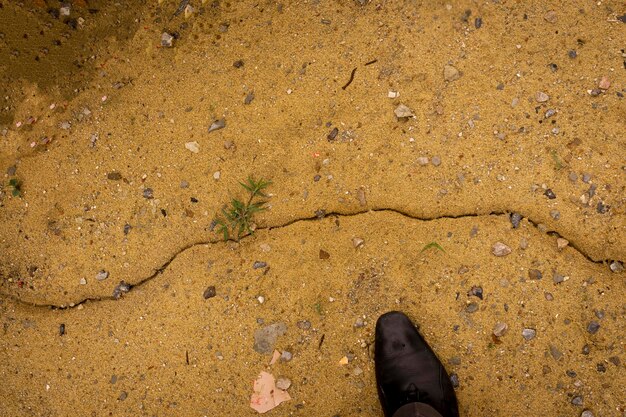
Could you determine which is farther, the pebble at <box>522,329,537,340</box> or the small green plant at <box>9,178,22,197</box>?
the small green plant at <box>9,178,22,197</box>

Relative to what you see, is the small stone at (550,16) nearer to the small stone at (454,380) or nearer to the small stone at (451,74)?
the small stone at (451,74)

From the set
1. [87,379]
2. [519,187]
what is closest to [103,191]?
[87,379]

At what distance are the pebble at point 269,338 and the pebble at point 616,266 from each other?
1.47 metres

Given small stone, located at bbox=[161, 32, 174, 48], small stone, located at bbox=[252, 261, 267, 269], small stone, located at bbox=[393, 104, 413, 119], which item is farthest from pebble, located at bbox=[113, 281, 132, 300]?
small stone, located at bbox=[393, 104, 413, 119]

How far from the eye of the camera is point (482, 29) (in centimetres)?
229

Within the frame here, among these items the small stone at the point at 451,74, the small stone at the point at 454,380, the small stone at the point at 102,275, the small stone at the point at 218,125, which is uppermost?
the small stone at the point at 218,125

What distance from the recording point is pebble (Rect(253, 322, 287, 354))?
2277 millimetres

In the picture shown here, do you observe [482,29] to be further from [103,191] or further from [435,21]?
[103,191]

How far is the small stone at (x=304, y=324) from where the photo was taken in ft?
7.45

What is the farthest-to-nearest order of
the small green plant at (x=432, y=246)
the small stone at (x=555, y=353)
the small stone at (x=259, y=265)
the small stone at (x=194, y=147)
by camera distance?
1. the small stone at (x=194, y=147)
2. the small stone at (x=259, y=265)
3. the small green plant at (x=432, y=246)
4. the small stone at (x=555, y=353)

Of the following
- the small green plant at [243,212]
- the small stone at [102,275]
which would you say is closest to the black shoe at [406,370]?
the small green plant at [243,212]

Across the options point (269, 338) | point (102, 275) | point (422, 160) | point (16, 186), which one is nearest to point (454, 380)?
point (269, 338)

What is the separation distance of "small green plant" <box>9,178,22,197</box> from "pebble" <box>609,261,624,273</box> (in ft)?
9.37

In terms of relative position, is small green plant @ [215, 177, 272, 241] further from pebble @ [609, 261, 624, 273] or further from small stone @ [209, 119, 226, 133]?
pebble @ [609, 261, 624, 273]
